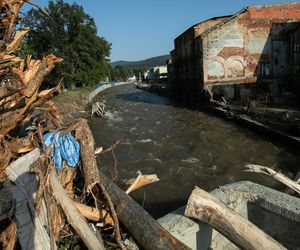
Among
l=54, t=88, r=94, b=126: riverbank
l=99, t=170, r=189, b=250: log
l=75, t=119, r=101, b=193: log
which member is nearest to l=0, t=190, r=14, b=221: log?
l=75, t=119, r=101, b=193: log

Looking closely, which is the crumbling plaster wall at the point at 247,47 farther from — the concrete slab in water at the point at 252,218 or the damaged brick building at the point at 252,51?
the concrete slab in water at the point at 252,218

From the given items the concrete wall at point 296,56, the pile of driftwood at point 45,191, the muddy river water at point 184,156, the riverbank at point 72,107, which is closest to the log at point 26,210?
the pile of driftwood at point 45,191

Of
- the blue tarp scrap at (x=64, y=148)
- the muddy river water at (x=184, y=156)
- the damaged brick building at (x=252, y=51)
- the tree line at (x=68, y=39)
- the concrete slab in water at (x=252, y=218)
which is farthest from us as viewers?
the tree line at (x=68, y=39)

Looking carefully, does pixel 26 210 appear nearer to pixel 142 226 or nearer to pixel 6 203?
pixel 6 203

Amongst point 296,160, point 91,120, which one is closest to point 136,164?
point 296,160

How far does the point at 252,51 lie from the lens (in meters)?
27.3

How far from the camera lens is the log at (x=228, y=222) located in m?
3.45

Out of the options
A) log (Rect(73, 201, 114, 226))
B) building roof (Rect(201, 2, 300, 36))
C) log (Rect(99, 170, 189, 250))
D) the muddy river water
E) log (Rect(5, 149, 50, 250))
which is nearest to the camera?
log (Rect(5, 149, 50, 250))

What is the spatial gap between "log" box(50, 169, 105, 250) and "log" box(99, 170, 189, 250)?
1.72 feet

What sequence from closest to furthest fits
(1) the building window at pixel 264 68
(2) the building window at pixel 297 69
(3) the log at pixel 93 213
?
(3) the log at pixel 93 213, (2) the building window at pixel 297 69, (1) the building window at pixel 264 68

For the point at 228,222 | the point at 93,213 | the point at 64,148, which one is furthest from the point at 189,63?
the point at 228,222

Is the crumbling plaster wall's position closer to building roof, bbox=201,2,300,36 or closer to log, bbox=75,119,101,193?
building roof, bbox=201,2,300,36

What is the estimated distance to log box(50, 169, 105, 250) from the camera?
3754 mm

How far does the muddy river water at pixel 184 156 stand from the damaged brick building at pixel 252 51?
6125 millimetres
